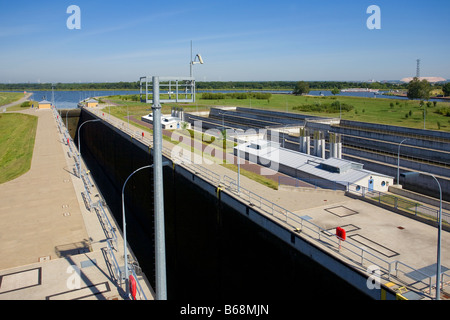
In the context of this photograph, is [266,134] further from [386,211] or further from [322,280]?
[322,280]

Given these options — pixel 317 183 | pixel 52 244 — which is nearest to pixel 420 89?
pixel 317 183

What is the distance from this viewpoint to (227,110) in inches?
3086

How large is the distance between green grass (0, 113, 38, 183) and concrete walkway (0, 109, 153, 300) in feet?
19.5

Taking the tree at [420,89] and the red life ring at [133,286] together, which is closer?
the red life ring at [133,286]

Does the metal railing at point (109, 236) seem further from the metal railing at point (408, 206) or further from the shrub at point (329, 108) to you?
the shrub at point (329, 108)

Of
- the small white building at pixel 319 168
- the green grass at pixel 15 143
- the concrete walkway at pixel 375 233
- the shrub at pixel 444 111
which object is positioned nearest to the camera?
the concrete walkway at pixel 375 233

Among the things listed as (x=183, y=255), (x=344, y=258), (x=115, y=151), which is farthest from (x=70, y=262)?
(x=115, y=151)

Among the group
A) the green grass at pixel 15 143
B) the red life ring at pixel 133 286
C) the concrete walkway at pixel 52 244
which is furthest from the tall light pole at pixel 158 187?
the green grass at pixel 15 143

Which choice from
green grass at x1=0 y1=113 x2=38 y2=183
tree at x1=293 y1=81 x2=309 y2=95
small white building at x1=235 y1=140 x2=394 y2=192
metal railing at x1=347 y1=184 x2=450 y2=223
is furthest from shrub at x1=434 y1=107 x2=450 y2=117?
tree at x1=293 y1=81 x2=309 y2=95

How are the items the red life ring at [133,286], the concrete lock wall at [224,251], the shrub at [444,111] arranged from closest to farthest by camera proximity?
the red life ring at [133,286] < the concrete lock wall at [224,251] < the shrub at [444,111]

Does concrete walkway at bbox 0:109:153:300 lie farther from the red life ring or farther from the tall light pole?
the tall light pole

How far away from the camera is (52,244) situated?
18.5 meters

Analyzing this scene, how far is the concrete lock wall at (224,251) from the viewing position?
13281 millimetres

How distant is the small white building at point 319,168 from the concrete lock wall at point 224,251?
28.5 feet
